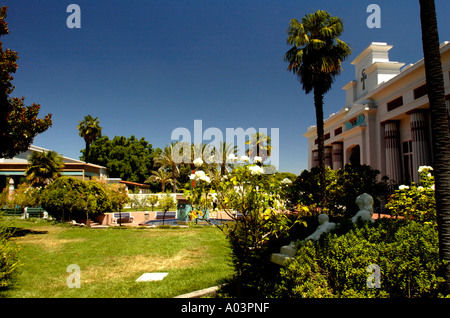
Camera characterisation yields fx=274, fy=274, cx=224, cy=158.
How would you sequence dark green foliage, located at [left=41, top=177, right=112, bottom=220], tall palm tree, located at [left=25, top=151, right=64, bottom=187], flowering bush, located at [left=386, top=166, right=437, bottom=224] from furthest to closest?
tall palm tree, located at [left=25, top=151, right=64, bottom=187] → dark green foliage, located at [left=41, top=177, right=112, bottom=220] → flowering bush, located at [left=386, top=166, right=437, bottom=224]

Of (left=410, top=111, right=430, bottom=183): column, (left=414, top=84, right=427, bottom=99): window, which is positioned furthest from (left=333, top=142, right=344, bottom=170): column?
(left=414, top=84, right=427, bottom=99): window

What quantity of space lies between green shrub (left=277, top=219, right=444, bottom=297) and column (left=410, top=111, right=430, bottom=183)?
47.3 feet

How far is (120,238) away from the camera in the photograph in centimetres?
1306

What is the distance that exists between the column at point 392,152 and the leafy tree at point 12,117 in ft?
67.4

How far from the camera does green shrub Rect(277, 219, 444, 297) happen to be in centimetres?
338

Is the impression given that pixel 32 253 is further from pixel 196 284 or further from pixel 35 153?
pixel 35 153

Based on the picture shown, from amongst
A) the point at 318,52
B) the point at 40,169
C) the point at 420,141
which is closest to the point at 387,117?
the point at 420,141

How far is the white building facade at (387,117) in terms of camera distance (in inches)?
636

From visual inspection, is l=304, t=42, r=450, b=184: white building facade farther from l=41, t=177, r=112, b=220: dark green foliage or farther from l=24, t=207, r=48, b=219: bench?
l=24, t=207, r=48, b=219: bench

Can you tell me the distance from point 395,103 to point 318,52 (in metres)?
8.83

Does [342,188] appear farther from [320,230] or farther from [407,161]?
[320,230]

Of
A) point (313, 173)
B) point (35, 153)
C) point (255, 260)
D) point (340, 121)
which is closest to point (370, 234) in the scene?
point (255, 260)

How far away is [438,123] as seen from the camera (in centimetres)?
379
